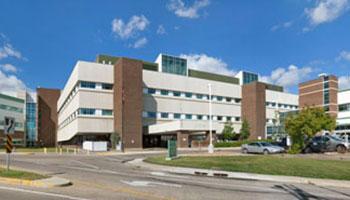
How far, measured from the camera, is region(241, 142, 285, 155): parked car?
39016 mm

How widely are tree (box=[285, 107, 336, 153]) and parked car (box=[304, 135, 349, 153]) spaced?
50.4 inches

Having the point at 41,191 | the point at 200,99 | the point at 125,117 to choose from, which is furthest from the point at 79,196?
the point at 200,99

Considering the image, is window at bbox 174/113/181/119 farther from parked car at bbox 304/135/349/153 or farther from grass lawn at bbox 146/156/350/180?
grass lawn at bbox 146/156/350/180

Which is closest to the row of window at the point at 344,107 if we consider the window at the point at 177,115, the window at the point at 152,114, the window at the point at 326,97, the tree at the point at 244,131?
the window at the point at 326,97

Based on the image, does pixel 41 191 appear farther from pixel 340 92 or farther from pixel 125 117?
pixel 340 92

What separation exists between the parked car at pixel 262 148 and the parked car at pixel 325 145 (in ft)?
10.0

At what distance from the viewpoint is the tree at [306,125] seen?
34500 mm

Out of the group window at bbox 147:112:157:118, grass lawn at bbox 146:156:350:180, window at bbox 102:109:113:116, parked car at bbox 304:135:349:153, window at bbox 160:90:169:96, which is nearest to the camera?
grass lawn at bbox 146:156:350:180

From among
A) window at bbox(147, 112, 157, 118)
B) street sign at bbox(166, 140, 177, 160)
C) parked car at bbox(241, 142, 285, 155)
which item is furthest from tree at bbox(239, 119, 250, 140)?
street sign at bbox(166, 140, 177, 160)

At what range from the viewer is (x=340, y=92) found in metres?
90.1

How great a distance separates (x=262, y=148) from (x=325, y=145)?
6371mm

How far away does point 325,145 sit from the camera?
3659 centimetres

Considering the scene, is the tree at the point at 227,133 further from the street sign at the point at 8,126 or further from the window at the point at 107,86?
the street sign at the point at 8,126

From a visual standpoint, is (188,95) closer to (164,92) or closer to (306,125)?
(164,92)
